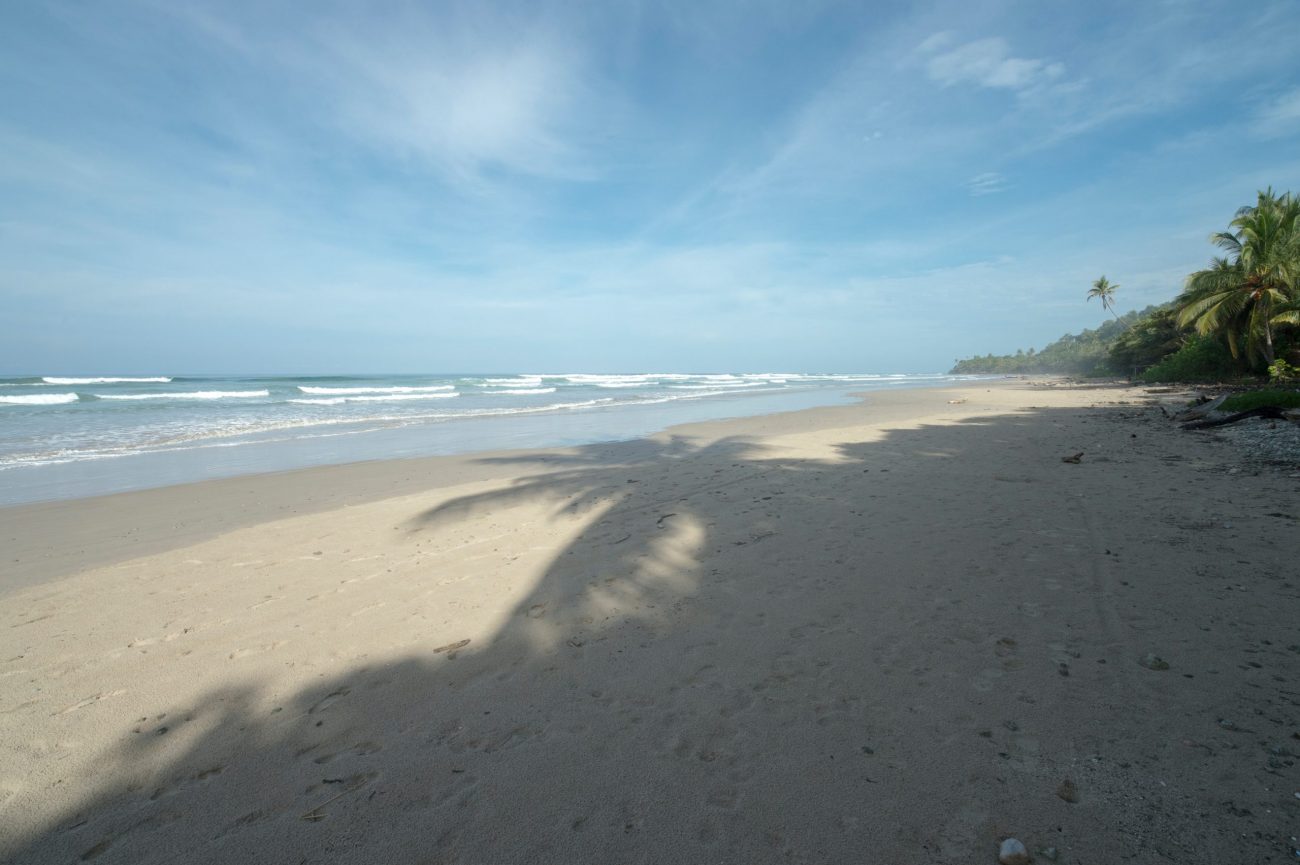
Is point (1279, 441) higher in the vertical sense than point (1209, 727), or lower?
higher

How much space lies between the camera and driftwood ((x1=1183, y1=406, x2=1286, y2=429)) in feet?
31.4

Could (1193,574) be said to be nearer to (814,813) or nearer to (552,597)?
(814,813)

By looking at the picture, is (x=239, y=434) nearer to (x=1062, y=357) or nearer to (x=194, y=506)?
(x=194, y=506)

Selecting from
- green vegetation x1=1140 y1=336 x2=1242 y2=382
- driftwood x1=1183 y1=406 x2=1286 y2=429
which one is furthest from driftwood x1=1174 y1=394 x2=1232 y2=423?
green vegetation x1=1140 y1=336 x2=1242 y2=382

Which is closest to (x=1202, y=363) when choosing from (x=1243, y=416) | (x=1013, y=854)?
(x=1243, y=416)

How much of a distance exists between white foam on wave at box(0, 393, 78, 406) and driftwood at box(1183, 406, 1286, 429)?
42.2 metres

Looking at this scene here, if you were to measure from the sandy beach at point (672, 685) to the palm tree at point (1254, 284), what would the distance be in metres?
22.1

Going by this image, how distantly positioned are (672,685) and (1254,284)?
29871 mm

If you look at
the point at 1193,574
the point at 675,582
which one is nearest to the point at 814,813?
the point at 675,582

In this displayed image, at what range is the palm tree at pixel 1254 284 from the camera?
810 inches

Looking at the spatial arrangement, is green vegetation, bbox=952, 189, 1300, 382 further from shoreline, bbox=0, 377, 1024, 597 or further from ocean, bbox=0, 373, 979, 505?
shoreline, bbox=0, 377, 1024, 597

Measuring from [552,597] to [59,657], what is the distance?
320cm

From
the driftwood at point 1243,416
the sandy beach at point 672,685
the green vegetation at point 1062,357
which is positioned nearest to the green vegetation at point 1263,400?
the driftwood at point 1243,416

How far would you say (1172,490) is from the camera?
6.36m
